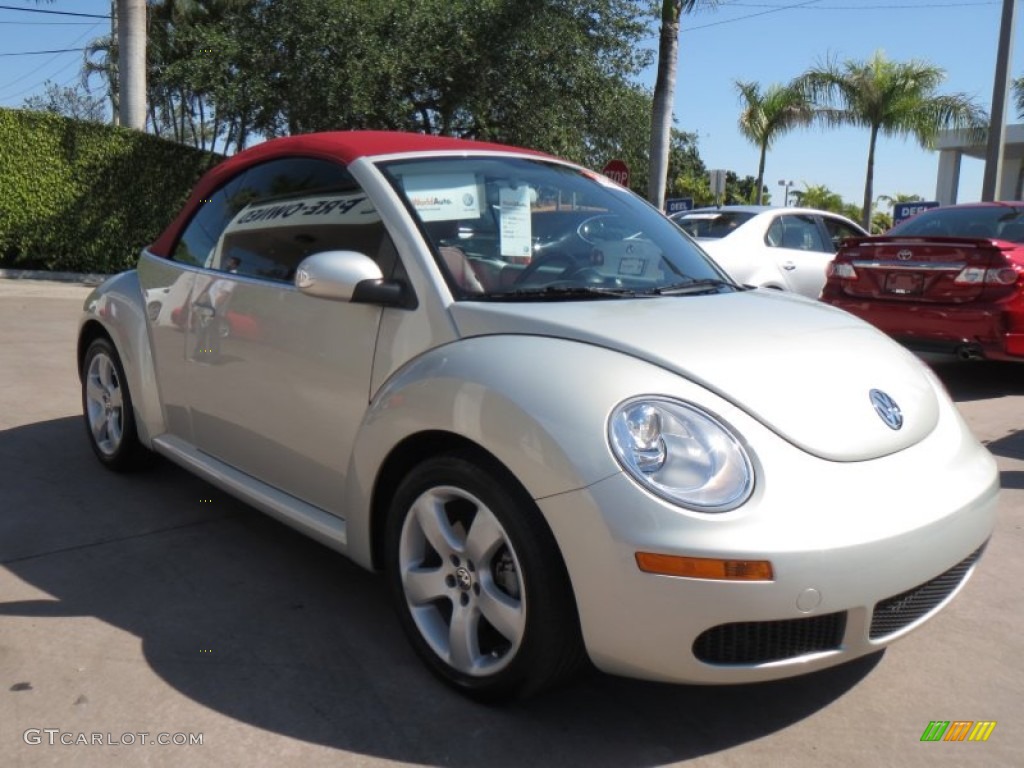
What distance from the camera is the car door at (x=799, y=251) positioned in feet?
30.6

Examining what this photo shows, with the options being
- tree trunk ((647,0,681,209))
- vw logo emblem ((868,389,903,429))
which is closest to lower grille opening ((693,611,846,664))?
vw logo emblem ((868,389,903,429))

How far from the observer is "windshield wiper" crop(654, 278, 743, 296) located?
318 cm

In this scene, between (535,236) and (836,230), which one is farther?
(836,230)

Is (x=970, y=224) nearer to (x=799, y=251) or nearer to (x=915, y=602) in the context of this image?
(x=799, y=251)

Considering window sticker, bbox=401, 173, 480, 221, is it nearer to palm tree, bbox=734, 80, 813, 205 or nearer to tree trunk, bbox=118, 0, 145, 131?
tree trunk, bbox=118, 0, 145, 131

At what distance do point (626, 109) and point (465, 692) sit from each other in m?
17.9

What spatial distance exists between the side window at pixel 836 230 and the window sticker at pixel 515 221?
25.0ft

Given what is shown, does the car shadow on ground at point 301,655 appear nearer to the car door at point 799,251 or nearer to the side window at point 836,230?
the car door at point 799,251

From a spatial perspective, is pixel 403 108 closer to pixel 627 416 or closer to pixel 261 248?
pixel 261 248

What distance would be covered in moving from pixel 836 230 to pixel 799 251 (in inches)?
46.9

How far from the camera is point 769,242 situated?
30.7 feet

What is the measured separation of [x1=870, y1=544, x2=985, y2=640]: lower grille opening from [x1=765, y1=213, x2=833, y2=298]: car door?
22.7 feet

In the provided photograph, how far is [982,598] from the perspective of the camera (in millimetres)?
3486

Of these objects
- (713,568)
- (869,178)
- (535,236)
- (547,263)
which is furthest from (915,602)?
(869,178)
